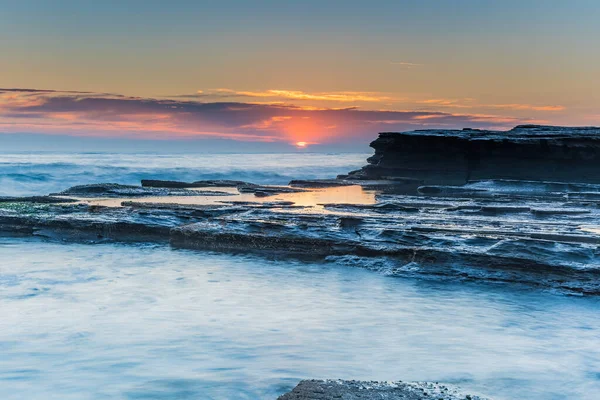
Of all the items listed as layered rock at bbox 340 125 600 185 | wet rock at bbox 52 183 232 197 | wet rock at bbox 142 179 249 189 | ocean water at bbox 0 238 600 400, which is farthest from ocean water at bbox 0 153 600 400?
layered rock at bbox 340 125 600 185

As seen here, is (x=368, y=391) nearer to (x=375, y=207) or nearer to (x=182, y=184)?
(x=375, y=207)

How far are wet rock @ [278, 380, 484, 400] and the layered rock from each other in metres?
23.7

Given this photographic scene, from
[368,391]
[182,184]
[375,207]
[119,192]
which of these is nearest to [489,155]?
[182,184]

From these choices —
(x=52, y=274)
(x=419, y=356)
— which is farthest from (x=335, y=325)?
(x=52, y=274)

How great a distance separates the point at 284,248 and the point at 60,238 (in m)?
5.22

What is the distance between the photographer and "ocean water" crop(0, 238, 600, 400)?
5.91m

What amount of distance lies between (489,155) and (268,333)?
24.1 metres

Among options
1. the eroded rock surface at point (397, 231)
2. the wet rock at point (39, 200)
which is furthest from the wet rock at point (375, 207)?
the wet rock at point (39, 200)

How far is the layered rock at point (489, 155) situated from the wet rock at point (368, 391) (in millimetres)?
23655

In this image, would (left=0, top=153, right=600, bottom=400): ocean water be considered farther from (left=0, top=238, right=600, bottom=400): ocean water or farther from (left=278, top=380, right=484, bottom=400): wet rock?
(left=278, top=380, right=484, bottom=400): wet rock

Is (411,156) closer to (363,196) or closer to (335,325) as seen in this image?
(363,196)

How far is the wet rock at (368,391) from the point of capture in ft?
15.9

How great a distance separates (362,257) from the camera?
1063cm

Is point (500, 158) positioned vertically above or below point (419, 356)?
above
